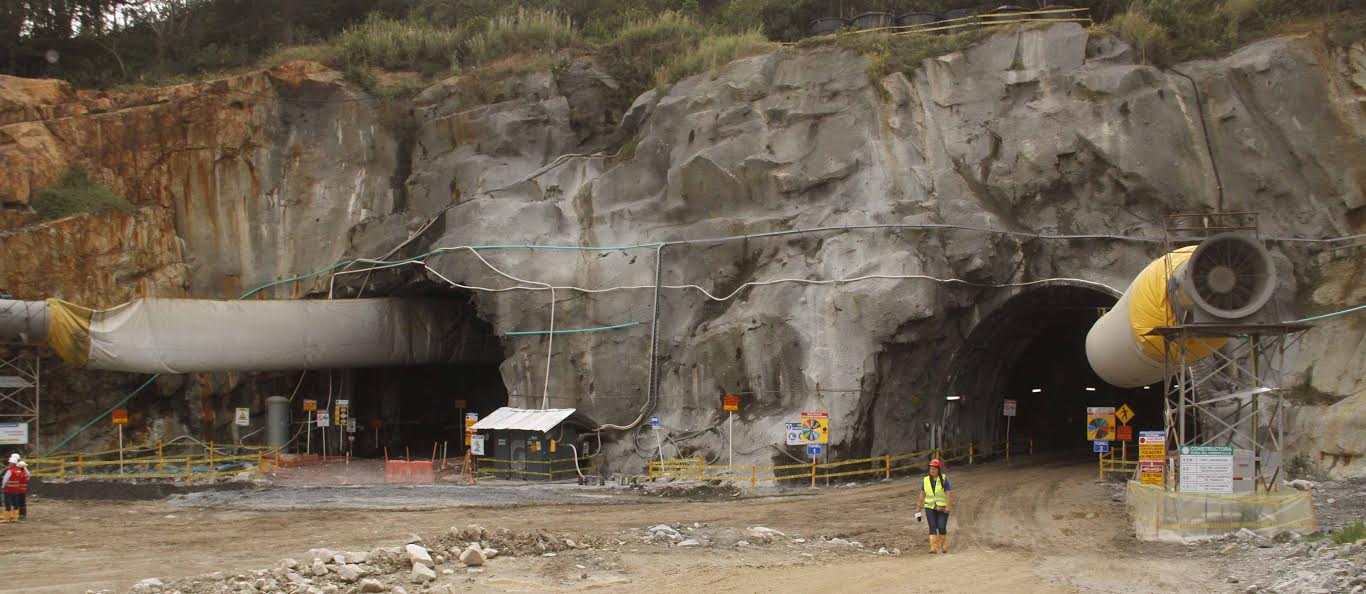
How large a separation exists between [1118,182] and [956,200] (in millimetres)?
4145

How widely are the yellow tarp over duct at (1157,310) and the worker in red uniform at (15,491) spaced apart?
21963 millimetres

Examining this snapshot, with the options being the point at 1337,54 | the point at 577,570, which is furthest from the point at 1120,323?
the point at 1337,54

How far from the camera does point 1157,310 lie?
70.8 feet

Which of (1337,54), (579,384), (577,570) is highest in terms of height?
(1337,54)

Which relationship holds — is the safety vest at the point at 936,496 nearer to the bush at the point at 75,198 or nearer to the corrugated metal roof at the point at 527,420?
the corrugated metal roof at the point at 527,420

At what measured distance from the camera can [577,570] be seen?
18078mm

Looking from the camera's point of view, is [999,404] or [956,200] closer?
[956,200]

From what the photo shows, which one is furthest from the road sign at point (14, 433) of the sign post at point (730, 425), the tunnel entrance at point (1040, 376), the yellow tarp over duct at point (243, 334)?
the tunnel entrance at point (1040, 376)

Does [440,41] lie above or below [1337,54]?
above

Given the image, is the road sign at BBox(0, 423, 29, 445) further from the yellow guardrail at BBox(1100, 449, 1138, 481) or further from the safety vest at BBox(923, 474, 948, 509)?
the yellow guardrail at BBox(1100, 449, 1138, 481)

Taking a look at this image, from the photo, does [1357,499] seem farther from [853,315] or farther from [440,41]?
[440,41]

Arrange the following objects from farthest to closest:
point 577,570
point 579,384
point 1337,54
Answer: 1. point 579,384
2. point 1337,54
3. point 577,570

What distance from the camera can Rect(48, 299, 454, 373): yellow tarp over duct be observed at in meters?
34.5

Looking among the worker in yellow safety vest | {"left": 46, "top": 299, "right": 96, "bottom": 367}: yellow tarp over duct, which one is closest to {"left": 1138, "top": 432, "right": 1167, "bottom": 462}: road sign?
the worker in yellow safety vest
